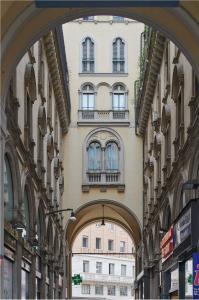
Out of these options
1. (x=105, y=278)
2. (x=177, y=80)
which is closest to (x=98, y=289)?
(x=105, y=278)

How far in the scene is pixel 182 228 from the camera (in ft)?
80.6

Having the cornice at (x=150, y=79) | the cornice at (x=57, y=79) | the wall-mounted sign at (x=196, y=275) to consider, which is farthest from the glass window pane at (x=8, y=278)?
the cornice at (x=150, y=79)

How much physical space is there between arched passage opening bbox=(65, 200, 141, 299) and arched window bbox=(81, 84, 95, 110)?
5.92 m

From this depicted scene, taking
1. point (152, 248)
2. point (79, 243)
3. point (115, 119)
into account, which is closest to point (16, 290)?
point (152, 248)

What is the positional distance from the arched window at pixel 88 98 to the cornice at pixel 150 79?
3833mm

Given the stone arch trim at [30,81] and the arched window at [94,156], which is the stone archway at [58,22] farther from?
the arched window at [94,156]

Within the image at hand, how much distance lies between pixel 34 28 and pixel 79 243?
2722 inches

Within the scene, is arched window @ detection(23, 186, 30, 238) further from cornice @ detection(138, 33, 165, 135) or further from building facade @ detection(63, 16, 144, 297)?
building facade @ detection(63, 16, 144, 297)

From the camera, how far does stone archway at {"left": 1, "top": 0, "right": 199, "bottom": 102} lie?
16453 millimetres

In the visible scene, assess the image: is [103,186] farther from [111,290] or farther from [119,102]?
[111,290]

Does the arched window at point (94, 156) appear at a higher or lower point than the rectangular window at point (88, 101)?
lower

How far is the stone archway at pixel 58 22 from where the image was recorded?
1645 cm

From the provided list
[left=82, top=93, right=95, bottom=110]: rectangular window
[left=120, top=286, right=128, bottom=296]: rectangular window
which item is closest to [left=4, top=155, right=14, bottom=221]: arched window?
[left=82, top=93, right=95, bottom=110]: rectangular window

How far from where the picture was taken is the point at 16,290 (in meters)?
23.2
